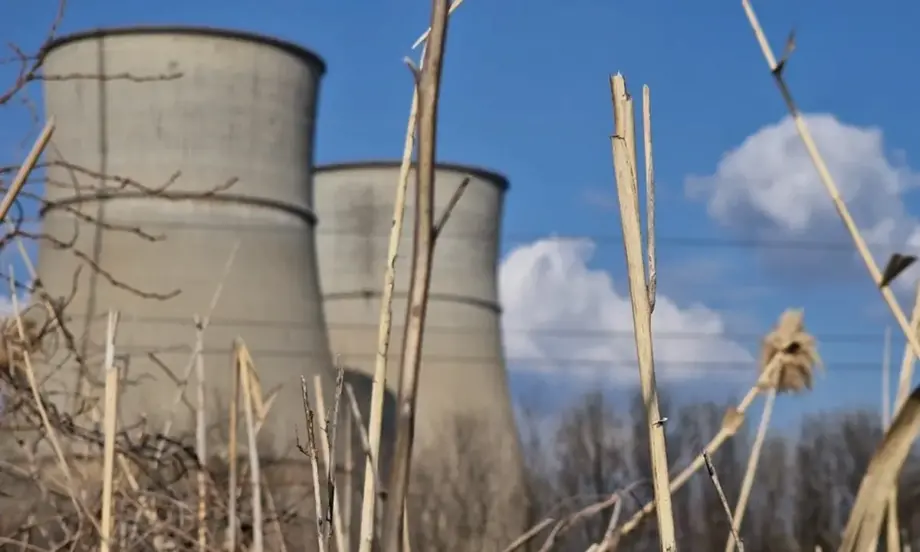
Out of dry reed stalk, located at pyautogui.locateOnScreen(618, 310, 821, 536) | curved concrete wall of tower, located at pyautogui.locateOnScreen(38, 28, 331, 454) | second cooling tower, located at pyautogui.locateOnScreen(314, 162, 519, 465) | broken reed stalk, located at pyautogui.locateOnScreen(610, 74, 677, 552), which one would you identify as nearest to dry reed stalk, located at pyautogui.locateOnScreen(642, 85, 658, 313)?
broken reed stalk, located at pyautogui.locateOnScreen(610, 74, 677, 552)

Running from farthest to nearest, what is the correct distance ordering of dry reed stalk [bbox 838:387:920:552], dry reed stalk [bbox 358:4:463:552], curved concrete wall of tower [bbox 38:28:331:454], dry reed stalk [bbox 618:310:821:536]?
curved concrete wall of tower [bbox 38:28:331:454] → dry reed stalk [bbox 618:310:821:536] → dry reed stalk [bbox 358:4:463:552] → dry reed stalk [bbox 838:387:920:552]

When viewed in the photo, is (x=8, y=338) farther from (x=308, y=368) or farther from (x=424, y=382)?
(x=424, y=382)

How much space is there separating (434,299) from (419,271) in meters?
5.62

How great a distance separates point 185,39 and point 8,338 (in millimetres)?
3896

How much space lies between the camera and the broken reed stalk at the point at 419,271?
23 cm

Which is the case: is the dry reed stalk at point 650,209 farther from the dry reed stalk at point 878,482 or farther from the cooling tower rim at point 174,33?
the cooling tower rim at point 174,33

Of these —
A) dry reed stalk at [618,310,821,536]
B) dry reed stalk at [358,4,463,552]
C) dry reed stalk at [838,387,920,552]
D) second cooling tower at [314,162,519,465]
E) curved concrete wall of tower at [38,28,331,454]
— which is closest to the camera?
dry reed stalk at [838,387,920,552]

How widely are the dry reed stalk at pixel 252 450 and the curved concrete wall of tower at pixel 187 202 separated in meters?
3.83

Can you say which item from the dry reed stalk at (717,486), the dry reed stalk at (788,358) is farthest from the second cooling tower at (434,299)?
the dry reed stalk at (717,486)

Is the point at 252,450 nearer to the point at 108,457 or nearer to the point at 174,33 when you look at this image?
the point at 108,457

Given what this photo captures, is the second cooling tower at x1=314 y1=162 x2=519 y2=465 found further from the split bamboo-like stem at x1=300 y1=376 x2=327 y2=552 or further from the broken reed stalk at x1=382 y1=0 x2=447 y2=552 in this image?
the broken reed stalk at x1=382 y1=0 x2=447 y2=552

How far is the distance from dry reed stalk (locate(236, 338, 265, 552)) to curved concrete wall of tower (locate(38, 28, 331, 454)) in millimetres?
3829

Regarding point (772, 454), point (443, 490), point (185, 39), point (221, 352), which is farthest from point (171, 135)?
point (772, 454)

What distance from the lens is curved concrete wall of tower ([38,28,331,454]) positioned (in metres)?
4.51
